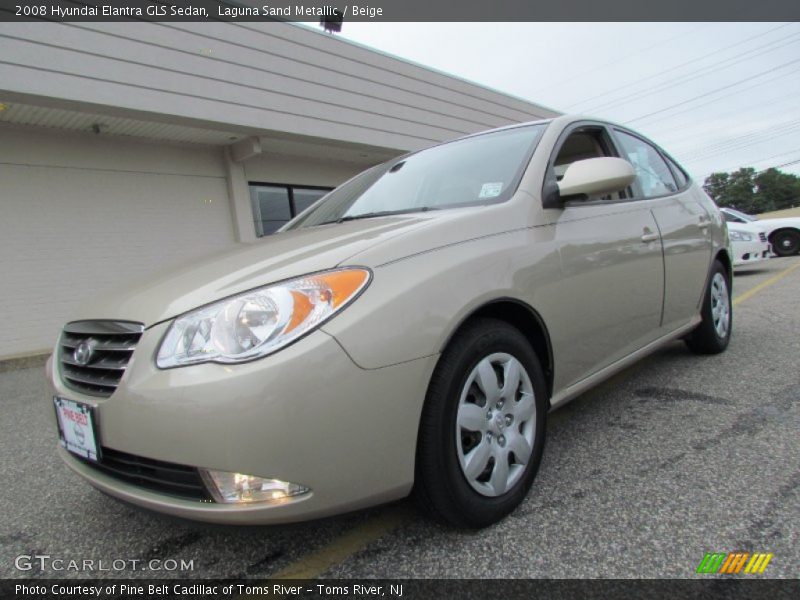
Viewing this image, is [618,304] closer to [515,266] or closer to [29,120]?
[515,266]

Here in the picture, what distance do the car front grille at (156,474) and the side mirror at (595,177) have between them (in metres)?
1.75

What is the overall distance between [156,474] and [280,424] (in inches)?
17.6

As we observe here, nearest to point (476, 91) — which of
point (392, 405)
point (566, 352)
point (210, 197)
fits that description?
point (210, 197)

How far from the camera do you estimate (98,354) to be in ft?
5.41

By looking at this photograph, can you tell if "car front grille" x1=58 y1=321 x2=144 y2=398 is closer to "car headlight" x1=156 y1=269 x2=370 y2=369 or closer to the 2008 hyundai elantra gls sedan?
the 2008 hyundai elantra gls sedan

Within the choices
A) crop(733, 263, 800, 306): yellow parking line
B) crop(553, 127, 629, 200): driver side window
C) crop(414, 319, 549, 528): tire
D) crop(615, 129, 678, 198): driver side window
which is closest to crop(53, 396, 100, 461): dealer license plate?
crop(414, 319, 549, 528): tire

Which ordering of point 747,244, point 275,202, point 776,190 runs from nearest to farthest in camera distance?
point 747,244
point 275,202
point 776,190

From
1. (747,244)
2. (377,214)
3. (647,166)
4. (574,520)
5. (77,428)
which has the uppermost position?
(647,166)

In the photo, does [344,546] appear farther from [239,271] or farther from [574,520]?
[239,271]

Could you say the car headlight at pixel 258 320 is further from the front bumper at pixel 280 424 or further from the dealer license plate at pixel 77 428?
the dealer license plate at pixel 77 428

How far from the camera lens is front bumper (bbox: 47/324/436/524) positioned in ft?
4.25

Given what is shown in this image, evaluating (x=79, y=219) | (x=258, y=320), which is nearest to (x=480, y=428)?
(x=258, y=320)

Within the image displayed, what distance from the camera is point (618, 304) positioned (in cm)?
239

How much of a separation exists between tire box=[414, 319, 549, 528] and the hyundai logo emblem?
1.13 metres
